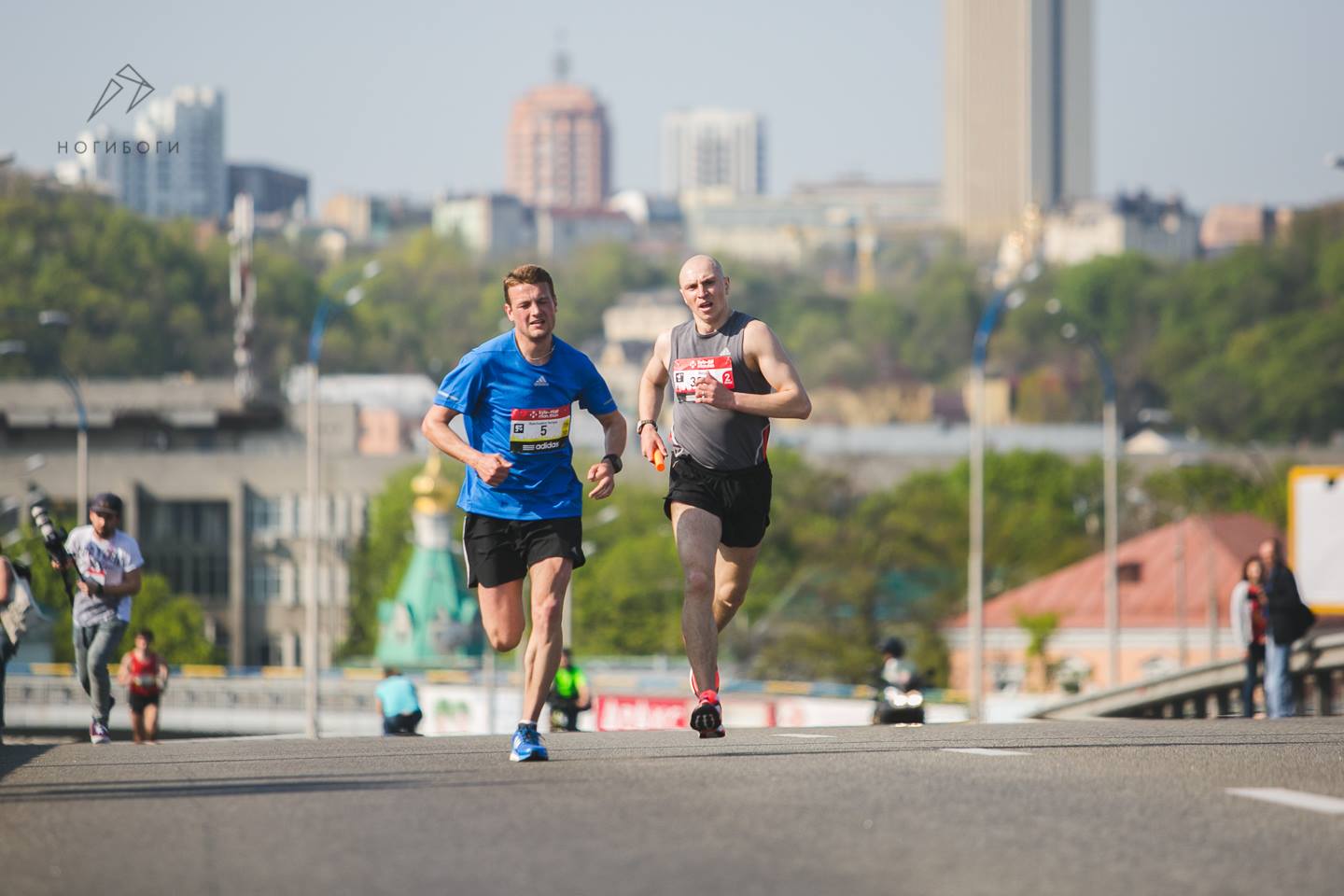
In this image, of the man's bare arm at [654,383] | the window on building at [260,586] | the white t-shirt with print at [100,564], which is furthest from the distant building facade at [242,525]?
the man's bare arm at [654,383]

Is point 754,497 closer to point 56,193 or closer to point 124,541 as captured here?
point 124,541

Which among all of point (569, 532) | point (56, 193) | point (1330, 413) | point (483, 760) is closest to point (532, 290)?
point (569, 532)

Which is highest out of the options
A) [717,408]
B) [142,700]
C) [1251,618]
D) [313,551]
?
[717,408]

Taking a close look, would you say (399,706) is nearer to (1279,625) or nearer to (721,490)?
(1279,625)

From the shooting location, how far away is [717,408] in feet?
44.2

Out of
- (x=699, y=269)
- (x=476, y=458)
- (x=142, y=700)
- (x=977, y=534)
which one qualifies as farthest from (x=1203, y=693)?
(x=977, y=534)

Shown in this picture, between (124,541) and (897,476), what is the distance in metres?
114

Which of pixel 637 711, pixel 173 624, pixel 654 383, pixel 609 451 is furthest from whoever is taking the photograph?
pixel 173 624

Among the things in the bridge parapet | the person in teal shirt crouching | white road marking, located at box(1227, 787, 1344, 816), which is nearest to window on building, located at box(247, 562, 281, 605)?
the bridge parapet

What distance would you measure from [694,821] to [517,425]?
3499 mm

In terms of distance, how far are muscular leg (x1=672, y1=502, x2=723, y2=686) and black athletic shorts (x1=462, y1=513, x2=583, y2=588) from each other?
2.43 ft

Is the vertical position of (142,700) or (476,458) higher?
(476,458)

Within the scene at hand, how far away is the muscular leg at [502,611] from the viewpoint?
42.6 feet

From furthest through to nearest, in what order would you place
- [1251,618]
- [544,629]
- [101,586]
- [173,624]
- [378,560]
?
[378,560] < [173,624] < [1251,618] < [101,586] < [544,629]
